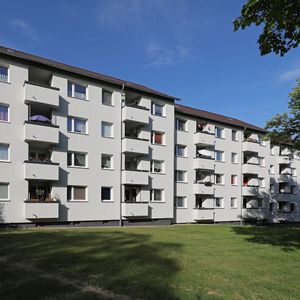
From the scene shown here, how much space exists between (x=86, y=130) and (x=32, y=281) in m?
21.1

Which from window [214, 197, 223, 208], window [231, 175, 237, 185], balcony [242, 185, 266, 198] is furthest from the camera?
balcony [242, 185, 266, 198]

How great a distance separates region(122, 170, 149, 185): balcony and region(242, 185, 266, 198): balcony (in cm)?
1680

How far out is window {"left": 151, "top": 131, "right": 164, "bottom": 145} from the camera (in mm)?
32344

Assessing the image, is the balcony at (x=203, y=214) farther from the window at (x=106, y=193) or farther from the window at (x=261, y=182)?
the window at (x=261, y=182)

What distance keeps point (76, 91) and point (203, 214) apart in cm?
1868

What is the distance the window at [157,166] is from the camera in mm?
32125

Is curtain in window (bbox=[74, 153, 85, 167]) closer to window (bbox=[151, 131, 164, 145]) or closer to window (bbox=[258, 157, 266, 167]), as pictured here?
window (bbox=[151, 131, 164, 145])

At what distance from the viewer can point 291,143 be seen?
18406 millimetres

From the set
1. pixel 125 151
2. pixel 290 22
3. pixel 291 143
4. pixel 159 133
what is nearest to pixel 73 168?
pixel 125 151

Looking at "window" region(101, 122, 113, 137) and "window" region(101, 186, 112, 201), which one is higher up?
"window" region(101, 122, 113, 137)

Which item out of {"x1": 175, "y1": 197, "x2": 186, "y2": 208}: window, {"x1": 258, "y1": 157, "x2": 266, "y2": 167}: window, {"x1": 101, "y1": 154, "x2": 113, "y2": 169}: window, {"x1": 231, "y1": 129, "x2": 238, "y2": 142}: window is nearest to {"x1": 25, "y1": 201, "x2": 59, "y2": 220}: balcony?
{"x1": 101, "y1": 154, "x2": 113, "y2": 169}: window

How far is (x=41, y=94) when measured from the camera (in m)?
24.8

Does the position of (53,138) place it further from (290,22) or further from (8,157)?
(290,22)

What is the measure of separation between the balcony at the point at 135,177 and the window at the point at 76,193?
Answer: 368 cm
